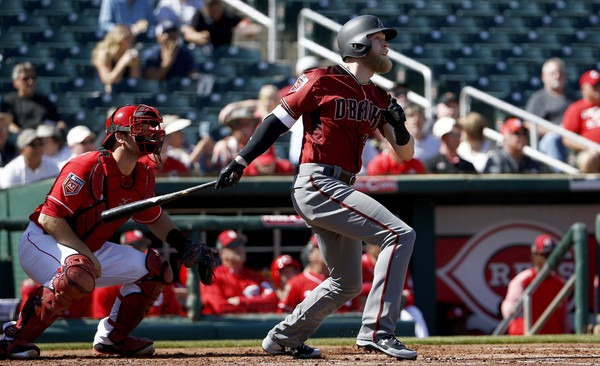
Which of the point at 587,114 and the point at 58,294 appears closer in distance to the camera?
the point at 58,294

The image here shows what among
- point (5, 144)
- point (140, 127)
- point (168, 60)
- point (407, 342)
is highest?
point (168, 60)

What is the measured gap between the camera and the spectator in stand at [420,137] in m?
8.79

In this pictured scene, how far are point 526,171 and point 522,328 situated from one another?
1502 mm

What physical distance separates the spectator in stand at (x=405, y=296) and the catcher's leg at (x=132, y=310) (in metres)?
2.28

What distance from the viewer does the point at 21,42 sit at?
11.3 metres

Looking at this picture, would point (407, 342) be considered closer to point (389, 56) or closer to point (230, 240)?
point (230, 240)

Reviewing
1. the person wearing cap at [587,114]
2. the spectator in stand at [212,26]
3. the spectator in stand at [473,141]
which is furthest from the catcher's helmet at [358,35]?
the spectator in stand at [212,26]

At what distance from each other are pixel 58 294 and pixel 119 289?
1.82 metres

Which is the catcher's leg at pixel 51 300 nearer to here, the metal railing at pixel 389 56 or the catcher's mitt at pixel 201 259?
the catcher's mitt at pixel 201 259

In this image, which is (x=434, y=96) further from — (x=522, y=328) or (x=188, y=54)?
(x=522, y=328)

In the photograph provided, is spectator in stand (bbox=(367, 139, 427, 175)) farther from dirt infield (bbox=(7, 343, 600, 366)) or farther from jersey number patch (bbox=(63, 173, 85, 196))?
jersey number patch (bbox=(63, 173, 85, 196))

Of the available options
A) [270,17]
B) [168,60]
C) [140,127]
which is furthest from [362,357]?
[270,17]

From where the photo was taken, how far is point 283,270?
24.5 feet

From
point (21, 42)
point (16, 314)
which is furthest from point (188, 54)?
point (16, 314)
